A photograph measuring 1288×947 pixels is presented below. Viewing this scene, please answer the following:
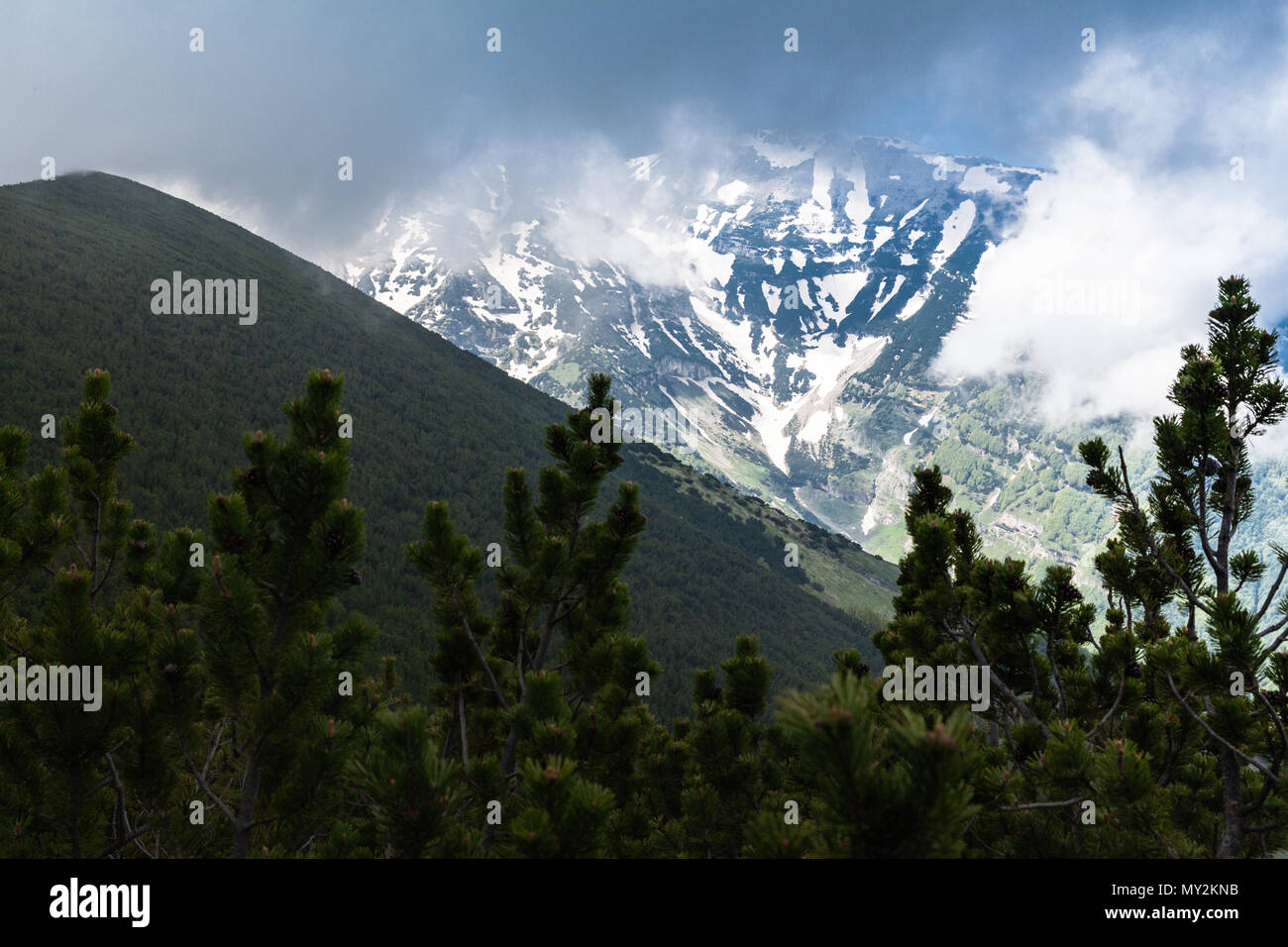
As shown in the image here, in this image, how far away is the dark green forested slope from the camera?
3903 inches

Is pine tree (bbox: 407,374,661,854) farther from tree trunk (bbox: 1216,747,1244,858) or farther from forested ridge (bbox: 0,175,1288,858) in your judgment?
tree trunk (bbox: 1216,747,1244,858)

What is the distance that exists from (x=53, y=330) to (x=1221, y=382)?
549 feet

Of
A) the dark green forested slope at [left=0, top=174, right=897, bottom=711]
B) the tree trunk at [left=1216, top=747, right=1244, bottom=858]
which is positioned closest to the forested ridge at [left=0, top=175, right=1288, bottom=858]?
the tree trunk at [left=1216, top=747, right=1244, bottom=858]

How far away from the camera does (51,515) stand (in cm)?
586

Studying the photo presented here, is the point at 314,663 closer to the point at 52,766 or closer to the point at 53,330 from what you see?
the point at 52,766

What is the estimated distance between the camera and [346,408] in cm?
14675

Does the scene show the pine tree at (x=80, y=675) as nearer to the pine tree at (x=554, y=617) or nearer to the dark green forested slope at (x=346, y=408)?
the pine tree at (x=554, y=617)

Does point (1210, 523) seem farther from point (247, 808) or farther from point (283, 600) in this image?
point (247, 808)

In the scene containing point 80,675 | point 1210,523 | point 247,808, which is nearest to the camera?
point 247,808

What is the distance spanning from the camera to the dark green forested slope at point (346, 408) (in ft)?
325

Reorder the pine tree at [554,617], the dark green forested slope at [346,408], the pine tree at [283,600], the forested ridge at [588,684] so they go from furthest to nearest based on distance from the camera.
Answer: the dark green forested slope at [346,408]
the pine tree at [554,617]
the pine tree at [283,600]
the forested ridge at [588,684]

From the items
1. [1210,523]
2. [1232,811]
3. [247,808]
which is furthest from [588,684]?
[1210,523]

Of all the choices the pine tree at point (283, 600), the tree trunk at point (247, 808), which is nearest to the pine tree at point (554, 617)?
the pine tree at point (283, 600)
